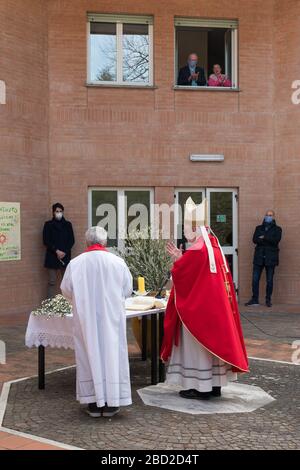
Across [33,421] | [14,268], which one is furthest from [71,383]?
[14,268]

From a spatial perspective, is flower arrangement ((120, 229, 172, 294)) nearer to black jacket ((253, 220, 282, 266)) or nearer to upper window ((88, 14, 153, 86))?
black jacket ((253, 220, 282, 266))

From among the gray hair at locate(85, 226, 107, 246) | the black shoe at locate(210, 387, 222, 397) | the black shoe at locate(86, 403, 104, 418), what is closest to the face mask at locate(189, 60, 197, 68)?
the gray hair at locate(85, 226, 107, 246)

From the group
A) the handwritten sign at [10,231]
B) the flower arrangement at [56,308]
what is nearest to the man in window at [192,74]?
the handwritten sign at [10,231]

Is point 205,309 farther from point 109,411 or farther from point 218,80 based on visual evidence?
point 218,80

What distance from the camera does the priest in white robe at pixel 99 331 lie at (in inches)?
222

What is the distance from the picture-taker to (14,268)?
12461 mm

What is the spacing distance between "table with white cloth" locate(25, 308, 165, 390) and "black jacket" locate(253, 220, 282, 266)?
645 centimetres

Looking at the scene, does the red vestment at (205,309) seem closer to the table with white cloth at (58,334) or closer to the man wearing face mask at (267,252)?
the table with white cloth at (58,334)

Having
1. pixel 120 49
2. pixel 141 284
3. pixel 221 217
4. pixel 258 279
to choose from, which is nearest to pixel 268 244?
pixel 258 279

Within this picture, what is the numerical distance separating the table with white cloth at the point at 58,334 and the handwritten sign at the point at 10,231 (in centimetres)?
579

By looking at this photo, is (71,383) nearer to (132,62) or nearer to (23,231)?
(23,231)

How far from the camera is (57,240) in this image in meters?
12.8

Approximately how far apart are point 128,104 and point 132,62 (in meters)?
1.01

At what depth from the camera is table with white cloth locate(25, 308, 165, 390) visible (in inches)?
249
